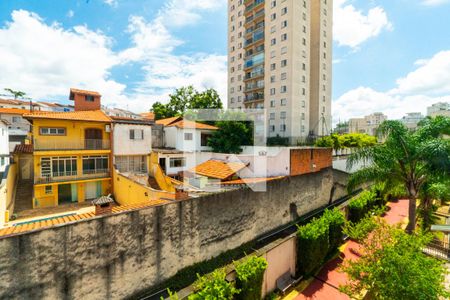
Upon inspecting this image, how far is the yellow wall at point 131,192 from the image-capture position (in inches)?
520

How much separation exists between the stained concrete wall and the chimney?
26.0 metres

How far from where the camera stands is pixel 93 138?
19.7m

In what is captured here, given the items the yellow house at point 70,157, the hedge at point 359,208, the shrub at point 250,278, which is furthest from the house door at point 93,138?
the hedge at point 359,208

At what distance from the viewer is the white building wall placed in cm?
1970

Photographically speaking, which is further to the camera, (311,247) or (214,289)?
(311,247)

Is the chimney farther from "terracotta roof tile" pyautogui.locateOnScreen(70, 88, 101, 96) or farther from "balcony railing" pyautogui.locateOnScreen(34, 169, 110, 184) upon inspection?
"balcony railing" pyautogui.locateOnScreen(34, 169, 110, 184)

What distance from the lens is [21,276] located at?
5473mm

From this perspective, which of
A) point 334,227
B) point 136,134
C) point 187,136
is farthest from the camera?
point 187,136

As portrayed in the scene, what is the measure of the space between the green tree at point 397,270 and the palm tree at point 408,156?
14.4ft

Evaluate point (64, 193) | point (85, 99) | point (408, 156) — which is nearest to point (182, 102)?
point (85, 99)

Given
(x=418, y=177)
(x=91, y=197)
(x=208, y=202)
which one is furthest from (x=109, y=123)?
(x=418, y=177)

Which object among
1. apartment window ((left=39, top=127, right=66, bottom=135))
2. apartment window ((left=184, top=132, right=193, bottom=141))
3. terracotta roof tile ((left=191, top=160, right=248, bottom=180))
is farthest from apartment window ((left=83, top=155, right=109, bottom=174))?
terracotta roof tile ((left=191, top=160, right=248, bottom=180))

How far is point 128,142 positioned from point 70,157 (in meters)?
4.86

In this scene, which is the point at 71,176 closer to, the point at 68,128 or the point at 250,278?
the point at 68,128
